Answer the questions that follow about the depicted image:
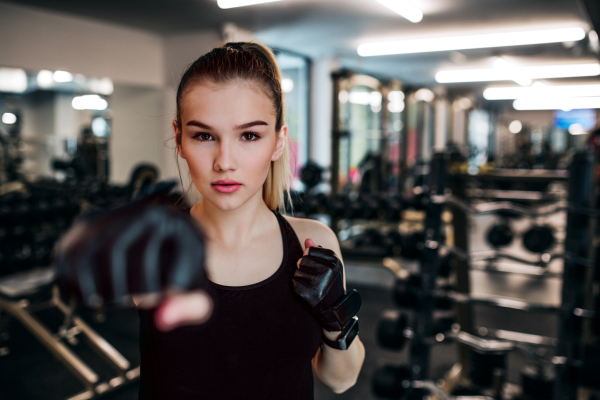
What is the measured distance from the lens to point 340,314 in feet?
2.79

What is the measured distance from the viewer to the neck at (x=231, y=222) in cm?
87

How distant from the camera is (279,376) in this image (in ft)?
2.81

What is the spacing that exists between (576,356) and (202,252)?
228 cm

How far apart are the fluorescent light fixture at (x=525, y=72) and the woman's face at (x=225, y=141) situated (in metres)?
7.79

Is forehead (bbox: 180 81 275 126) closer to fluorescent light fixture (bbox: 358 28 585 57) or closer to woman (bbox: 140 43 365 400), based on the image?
woman (bbox: 140 43 365 400)

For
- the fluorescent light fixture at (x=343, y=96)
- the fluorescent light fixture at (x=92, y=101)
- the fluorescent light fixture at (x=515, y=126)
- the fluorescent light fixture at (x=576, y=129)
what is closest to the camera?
the fluorescent light fixture at (x=343, y=96)

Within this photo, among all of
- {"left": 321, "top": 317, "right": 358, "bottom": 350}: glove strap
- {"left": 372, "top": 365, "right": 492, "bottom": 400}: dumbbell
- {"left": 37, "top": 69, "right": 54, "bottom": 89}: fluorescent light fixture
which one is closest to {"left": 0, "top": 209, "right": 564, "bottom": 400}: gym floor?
{"left": 372, "top": 365, "right": 492, "bottom": 400}: dumbbell

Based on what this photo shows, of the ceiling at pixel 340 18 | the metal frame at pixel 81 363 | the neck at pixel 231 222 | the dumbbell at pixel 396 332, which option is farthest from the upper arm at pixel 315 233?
the ceiling at pixel 340 18

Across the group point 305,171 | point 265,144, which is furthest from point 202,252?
point 305,171

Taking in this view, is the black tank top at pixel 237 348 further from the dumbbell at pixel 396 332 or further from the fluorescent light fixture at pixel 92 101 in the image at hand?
the fluorescent light fixture at pixel 92 101

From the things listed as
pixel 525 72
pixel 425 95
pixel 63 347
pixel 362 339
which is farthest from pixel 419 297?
pixel 425 95

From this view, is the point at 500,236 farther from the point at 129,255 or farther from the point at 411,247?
the point at 129,255

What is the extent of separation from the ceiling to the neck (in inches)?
143

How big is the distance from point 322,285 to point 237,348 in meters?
0.20
